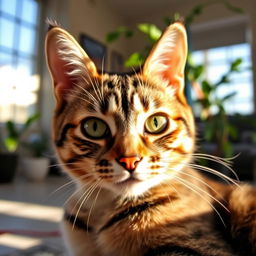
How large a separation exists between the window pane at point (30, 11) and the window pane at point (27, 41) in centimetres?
12

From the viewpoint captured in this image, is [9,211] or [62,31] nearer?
[62,31]

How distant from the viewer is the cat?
616mm

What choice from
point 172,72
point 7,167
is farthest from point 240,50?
point 172,72

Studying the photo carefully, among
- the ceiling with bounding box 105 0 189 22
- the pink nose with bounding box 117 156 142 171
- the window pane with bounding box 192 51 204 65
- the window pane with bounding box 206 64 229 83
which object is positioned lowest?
the pink nose with bounding box 117 156 142 171

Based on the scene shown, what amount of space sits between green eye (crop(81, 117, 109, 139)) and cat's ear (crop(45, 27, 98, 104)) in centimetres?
15

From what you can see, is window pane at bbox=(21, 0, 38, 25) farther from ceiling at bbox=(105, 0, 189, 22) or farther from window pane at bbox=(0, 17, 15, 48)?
ceiling at bbox=(105, 0, 189, 22)

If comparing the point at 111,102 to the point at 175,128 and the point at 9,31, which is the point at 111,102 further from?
the point at 9,31

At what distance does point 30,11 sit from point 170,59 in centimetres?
357

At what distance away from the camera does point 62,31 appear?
0.73 m

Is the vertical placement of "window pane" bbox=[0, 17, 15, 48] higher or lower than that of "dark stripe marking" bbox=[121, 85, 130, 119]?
higher

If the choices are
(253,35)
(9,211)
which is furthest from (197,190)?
(253,35)

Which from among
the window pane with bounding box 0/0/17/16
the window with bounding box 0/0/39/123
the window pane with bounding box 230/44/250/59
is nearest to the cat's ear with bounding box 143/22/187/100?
the window with bounding box 0/0/39/123

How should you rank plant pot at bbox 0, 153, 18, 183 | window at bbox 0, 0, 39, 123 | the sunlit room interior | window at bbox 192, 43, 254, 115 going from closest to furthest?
the sunlit room interior < plant pot at bbox 0, 153, 18, 183 < window at bbox 0, 0, 39, 123 < window at bbox 192, 43, 254, 115

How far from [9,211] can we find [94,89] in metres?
1.08
